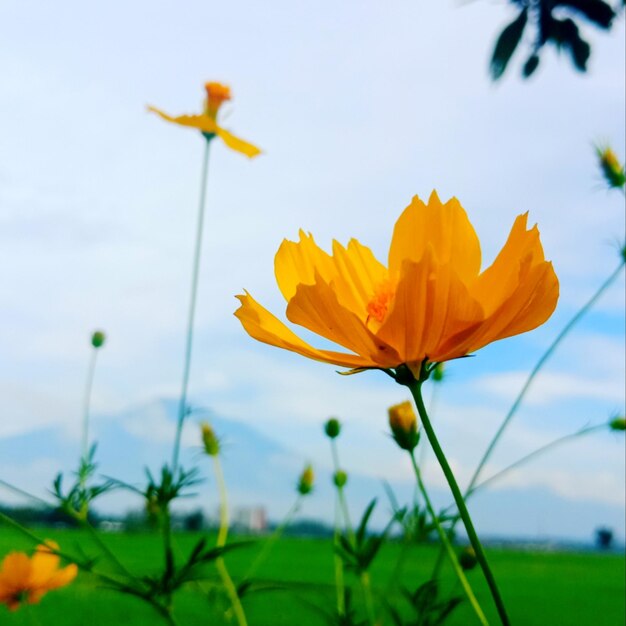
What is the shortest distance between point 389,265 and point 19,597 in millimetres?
1076

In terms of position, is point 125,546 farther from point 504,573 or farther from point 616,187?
point 616,187

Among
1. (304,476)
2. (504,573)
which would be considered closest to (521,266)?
(304,476)

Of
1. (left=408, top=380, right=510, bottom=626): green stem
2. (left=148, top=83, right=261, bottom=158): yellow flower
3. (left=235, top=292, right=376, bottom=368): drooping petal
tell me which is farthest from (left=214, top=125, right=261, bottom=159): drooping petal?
(left=408, top=380, right=510, bottom=626): green stem

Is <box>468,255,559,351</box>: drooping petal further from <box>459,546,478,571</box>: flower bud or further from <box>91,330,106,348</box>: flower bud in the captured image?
<box>91,330,106,348</box>: flower bud

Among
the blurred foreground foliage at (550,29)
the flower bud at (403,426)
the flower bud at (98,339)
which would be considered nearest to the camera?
the flower bud at (403,426)

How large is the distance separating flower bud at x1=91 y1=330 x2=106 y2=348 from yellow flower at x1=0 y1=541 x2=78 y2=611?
37 cm

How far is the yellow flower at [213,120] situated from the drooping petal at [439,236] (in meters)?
0.98

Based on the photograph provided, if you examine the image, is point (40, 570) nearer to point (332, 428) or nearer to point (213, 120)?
point (332, 428)

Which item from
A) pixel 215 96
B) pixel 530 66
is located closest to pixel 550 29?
pixel 530 66

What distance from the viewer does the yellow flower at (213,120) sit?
1498mm

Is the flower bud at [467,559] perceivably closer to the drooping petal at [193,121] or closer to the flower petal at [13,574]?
the flower petal at [13,574]

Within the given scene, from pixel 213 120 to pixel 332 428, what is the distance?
69cm

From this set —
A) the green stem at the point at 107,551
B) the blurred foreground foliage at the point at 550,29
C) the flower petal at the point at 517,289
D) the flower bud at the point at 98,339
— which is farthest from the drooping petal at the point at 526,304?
the blurred foreground foliage at the point at 550,29

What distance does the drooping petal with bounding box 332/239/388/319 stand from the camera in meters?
0.57
